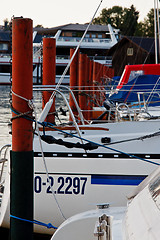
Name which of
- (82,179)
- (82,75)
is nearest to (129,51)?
(82,75)

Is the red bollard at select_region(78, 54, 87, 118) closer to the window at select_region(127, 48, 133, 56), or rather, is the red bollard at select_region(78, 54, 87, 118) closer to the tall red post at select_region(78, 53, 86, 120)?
the tall red post at select_region(78, 53, 86, 120)

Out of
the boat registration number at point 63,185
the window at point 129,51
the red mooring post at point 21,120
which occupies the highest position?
the window at point 129,51

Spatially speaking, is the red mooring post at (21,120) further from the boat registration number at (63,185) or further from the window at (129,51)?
the window at (129,51)

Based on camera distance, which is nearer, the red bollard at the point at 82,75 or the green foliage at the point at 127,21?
the red bollard at the point at 82,75

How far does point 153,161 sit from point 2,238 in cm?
183

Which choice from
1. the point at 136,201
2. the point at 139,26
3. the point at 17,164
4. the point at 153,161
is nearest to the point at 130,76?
the point at 153,161

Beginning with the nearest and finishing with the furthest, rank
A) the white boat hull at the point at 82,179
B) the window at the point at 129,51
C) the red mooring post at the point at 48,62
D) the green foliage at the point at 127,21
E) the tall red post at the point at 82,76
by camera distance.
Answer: the white boat hull at the point at 82,179, the red mooring post at the point at 48,62, the tall red post at the point at 82,76, the window at the point at 129,51, the green foliage at the point at 127,21

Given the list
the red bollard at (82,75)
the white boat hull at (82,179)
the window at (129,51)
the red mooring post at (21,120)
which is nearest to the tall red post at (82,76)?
the red bollard at (82,75)

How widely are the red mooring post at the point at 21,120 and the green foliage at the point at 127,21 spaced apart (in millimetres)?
72855

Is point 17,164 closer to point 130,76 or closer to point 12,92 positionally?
point 12,92

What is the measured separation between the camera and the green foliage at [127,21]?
79.2 metres

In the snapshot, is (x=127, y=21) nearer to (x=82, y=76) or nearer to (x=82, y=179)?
(x=82, y=76)

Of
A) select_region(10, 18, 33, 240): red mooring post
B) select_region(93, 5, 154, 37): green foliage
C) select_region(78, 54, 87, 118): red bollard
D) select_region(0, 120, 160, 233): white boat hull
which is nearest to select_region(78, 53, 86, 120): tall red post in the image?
select_region(78, 54, 87, 118): red bollard

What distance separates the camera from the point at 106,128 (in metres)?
6.50
